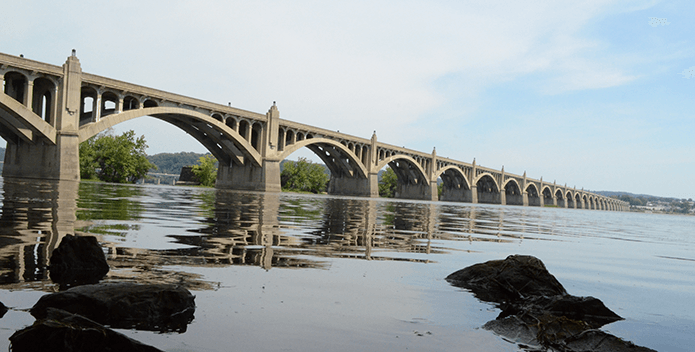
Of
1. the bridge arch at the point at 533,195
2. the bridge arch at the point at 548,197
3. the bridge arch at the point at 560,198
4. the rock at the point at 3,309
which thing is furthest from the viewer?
the bridge arch at the point at 560,198

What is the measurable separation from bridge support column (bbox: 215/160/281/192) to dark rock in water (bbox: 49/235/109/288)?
5773cm

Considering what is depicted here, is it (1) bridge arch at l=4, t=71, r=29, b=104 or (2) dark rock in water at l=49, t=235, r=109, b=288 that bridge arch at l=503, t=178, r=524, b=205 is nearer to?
(1) bridge arch at l=4, t=71, r=29, b=104

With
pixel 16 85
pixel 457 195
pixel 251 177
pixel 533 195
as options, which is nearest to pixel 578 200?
pixel 533 195

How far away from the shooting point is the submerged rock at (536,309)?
138 inches

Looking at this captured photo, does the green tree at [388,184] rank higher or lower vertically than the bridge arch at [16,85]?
lower

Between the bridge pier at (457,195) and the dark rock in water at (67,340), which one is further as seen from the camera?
the bridge pier at (457,195)

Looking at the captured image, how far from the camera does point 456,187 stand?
12031 cm

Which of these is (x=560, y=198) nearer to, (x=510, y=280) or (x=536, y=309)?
(x=510, y=280)

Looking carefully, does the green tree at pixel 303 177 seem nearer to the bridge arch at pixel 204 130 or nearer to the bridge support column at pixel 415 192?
the bridge support column at pixel 415 192

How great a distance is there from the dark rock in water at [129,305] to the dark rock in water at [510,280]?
10.0 ft

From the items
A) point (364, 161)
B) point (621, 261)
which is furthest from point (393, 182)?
point (621, 261)

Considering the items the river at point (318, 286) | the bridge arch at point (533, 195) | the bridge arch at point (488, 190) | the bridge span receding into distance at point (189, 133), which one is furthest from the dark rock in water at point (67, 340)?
the bridge arch at point (533, 195)

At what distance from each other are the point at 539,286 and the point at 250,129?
58269 millimetres

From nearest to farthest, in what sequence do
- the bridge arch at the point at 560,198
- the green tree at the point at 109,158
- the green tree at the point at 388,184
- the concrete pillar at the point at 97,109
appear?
the concrete pillar at the point at 97,109
the green tree at the point at 109,158
the green tree at the point at 388,184
the bridge arch at the point at 560,198
